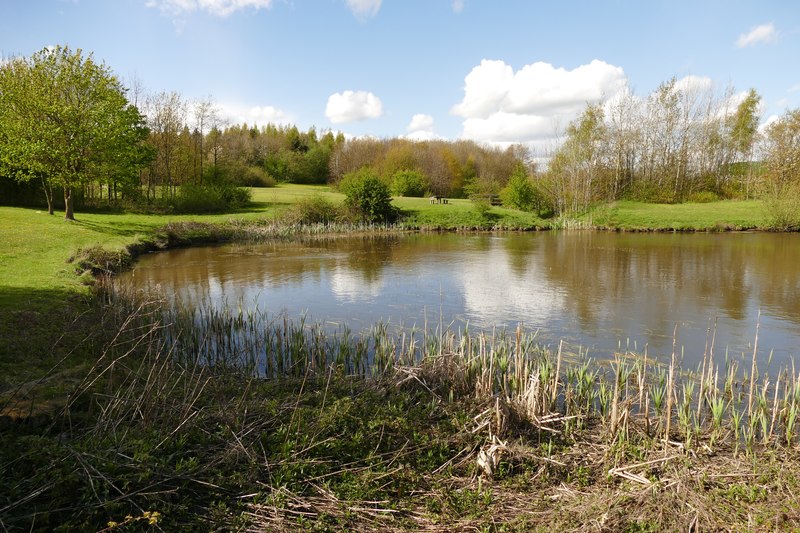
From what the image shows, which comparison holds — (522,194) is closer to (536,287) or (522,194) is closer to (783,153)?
(783,153)

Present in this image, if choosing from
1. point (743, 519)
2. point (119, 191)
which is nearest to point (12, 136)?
point (119, 191)

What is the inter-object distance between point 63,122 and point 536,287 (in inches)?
961

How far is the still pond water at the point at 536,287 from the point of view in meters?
11.3

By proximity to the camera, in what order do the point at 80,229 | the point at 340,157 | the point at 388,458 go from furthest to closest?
the point at 340,157 → the point at 80,229 → the point at 388,458

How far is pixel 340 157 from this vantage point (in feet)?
221

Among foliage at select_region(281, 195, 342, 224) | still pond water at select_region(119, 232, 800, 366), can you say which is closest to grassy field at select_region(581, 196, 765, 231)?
still pond water at select_region(119, 232, 800, 366)

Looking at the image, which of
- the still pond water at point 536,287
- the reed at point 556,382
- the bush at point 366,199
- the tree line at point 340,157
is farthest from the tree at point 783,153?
the reed at point 556,382

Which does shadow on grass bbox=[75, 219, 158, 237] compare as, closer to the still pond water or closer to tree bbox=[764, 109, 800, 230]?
the still pond water

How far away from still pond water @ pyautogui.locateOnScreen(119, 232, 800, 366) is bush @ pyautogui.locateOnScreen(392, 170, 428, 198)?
91.1 feet

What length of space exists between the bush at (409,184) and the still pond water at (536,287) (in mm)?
27756

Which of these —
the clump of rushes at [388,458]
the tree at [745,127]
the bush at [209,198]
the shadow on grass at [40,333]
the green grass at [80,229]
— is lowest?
the clump of rushes at [388,458]

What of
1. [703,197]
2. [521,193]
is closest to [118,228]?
[521,193]

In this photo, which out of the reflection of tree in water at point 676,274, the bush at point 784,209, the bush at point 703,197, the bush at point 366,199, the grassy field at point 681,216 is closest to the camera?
the reflection of tree in water at point 676,274

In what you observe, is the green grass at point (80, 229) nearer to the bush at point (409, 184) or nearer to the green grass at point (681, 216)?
the green grass at point (681, 216)
